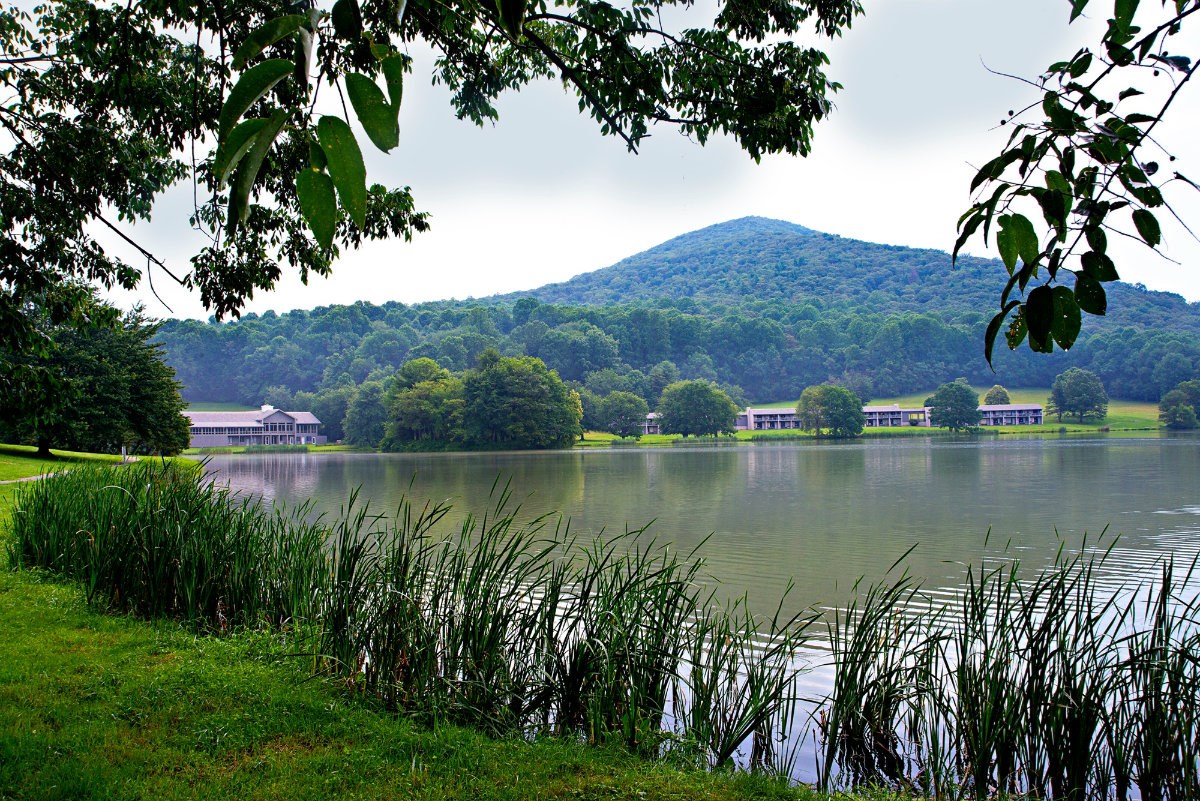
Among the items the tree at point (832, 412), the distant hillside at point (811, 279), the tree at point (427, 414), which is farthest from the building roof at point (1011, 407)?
the tree at point (427, 414)

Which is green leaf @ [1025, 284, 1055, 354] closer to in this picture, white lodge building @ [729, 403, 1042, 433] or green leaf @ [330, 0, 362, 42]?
green leaf @ [330, 0, 362, 42]

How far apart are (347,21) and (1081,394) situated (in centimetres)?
9854

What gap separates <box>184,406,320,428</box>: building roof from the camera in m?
85.0

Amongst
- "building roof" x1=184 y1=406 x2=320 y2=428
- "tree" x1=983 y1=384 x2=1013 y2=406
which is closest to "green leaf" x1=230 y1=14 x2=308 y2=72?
"building roof" x1=184 y1=406 x2=320 y2=428

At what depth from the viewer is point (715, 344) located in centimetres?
11381

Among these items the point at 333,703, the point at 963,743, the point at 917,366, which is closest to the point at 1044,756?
the point at 963,743

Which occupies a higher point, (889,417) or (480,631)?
(889,417)

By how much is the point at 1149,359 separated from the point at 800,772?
331 ft

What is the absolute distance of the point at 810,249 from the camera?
155 meters

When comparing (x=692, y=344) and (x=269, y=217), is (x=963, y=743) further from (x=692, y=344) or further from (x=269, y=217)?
(x=692, y=344)

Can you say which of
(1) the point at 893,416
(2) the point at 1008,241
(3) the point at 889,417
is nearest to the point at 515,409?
(3) the point at 889,417

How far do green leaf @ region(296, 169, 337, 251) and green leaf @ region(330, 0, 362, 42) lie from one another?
0.79ft

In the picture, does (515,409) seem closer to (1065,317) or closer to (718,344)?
(718,344)

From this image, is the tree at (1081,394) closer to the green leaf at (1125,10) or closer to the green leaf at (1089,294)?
the green leaf at (1125,10)
